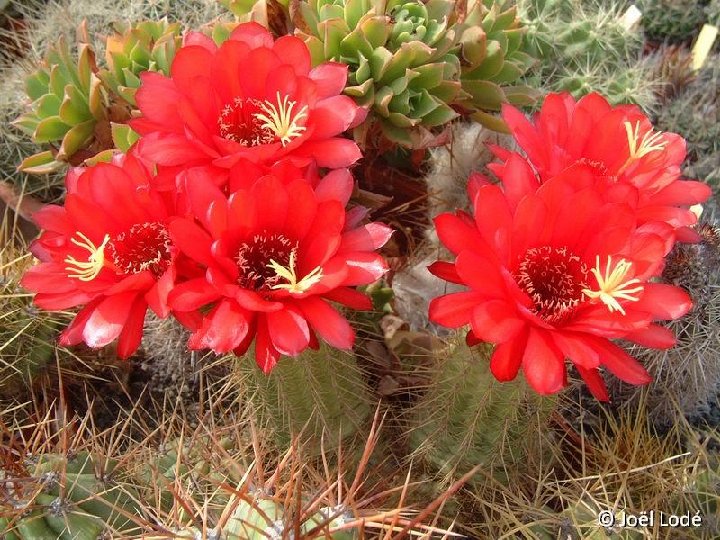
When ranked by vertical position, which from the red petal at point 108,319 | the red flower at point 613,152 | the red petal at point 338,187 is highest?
the red flower at point 613,152

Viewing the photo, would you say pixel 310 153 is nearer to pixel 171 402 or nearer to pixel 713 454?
pixel 171 402

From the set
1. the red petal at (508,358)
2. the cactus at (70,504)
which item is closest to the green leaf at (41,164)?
the cactus at (70,504)

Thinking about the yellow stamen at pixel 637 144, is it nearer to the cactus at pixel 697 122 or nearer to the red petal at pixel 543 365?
the red petal at pixel 543 365

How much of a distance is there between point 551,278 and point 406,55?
0.52 metres

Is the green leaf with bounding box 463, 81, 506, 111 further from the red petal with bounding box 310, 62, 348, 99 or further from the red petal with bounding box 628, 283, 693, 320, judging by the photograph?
the red petal with bounding box 628, 283, 693, 320

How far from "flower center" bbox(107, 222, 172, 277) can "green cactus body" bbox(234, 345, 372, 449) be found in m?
0.21

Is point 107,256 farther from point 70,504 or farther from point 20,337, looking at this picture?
point 20,337

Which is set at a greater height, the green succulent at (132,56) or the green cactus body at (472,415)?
the green succulent at (132,56)

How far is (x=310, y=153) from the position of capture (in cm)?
98

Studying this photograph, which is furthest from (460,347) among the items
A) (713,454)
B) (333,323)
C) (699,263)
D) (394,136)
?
(713,454)

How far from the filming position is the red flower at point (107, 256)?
88 cm

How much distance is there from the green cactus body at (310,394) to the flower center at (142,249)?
21cm

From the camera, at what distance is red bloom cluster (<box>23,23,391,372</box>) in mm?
847

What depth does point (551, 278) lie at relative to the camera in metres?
0.98
